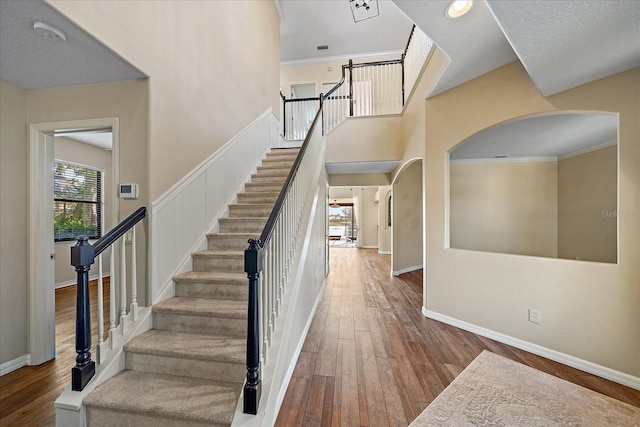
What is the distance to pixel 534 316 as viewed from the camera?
101 inches

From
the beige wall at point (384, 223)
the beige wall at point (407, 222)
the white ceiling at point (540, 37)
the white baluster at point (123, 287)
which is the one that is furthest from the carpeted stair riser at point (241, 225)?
the beige wall at point (384, 223)

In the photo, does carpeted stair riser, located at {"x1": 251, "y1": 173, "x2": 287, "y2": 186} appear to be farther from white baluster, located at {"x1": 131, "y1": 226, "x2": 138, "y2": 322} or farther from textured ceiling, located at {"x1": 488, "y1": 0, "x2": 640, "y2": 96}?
textured ceiling, located at {"x1": 488, "y1": 0, "x2": 640, "y2": 96}

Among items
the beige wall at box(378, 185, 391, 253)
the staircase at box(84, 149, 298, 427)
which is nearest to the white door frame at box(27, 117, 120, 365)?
the staircase at box(84, 149, 298, 427)

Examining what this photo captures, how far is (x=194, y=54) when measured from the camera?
107 inches

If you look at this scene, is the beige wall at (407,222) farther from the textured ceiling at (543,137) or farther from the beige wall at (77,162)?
the beige wall at (77,162)

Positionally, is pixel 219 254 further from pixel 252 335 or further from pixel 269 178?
pixel 269 178

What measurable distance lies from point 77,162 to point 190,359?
5455 millimetres

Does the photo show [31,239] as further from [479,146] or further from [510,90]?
[479,146]

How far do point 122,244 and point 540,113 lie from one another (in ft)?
13.0

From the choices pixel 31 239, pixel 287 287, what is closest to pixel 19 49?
pixel 31 239

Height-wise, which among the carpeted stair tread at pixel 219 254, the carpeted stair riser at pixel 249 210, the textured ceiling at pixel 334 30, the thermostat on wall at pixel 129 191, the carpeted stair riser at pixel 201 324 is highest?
the textured ceiling at pixel 334 30

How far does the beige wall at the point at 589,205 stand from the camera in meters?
4.00

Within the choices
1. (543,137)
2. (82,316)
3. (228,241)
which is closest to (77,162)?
(228,241)

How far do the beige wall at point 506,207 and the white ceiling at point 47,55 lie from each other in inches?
213
